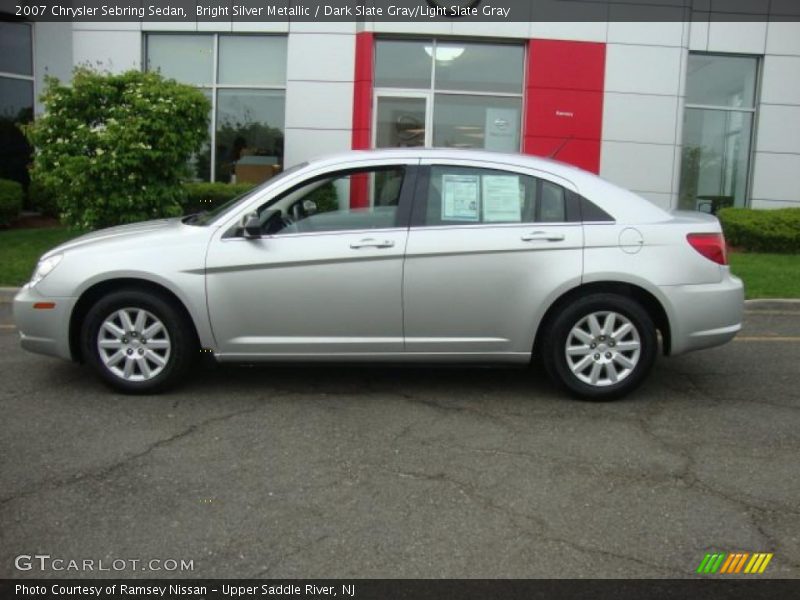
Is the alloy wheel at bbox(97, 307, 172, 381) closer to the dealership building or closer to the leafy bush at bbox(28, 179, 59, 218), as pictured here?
the dealership building

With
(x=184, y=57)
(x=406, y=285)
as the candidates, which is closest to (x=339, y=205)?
(x=406, y=285)

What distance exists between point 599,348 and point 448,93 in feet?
30.4

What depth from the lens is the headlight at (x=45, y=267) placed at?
5.38 m

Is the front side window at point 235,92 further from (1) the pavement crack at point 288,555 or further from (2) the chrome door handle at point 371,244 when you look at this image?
(1) the pavement crack at point 288,555

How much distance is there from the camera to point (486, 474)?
4215 millimetres

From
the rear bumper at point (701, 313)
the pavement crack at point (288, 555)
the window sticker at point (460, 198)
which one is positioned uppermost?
the window sticker at point (460, 198)

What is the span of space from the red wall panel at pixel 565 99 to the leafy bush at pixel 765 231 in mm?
2488

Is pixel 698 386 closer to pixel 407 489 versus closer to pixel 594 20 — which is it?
pixel 407 489

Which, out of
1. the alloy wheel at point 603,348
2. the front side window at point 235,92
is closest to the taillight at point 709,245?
the alloy wheel at point 603,348

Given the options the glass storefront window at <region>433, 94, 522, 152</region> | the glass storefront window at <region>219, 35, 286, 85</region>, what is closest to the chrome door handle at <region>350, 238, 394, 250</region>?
the glass storefront window at <region>433, 94, 522, 152</region>

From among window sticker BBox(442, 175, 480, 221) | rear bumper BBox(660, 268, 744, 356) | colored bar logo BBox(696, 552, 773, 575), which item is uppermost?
window sticker BBox(442, 175, 480, 221)

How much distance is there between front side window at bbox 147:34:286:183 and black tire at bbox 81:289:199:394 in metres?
9.07

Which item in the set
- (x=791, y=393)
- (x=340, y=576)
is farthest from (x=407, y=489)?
(x=791, y=393)

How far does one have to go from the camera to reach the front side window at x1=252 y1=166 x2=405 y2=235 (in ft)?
17.7
